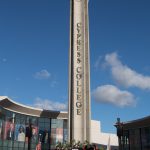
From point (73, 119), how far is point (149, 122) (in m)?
32.0

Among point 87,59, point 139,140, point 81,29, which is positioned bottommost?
point 139,140

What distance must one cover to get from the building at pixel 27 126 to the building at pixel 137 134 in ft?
39.5

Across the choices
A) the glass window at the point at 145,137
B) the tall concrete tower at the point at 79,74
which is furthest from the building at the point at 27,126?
the tall concrete tower at the point at 79,74

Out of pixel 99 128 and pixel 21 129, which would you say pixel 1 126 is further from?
pixel 99 128

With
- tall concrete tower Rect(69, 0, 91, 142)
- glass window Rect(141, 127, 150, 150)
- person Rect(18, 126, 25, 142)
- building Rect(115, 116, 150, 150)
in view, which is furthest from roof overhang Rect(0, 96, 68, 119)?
glass window Rect(141, 127, 150, 150)

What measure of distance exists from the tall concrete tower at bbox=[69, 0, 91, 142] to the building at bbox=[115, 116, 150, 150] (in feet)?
80.0

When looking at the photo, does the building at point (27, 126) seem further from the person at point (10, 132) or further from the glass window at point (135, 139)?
the glass window at point (135, 139)

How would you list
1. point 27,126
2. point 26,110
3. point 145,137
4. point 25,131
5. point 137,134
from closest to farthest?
point 25,131 → point 27,126 → point 26,110 → point 145,137 → point 137,134

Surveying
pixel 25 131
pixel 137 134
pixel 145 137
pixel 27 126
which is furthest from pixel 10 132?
pixel 137 134

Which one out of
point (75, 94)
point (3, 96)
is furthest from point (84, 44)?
point (3, 96)

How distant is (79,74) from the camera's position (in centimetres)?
6719

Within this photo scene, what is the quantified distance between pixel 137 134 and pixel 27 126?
104 feet

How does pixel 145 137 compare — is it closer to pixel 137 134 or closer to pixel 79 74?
pixel 137 134

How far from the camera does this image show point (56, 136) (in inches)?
3504
